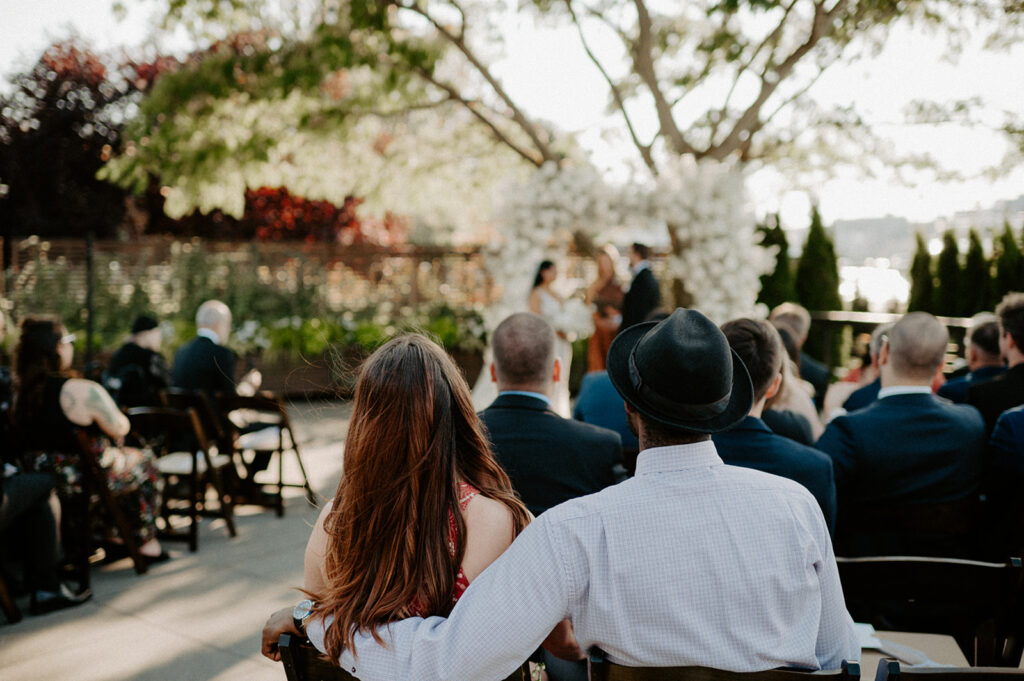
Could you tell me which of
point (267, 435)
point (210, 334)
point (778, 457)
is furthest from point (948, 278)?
point (210, 334)

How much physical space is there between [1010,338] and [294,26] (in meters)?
9.29

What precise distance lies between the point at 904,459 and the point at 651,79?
888 cm

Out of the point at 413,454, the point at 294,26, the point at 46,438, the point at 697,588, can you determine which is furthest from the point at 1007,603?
the point at 294,26

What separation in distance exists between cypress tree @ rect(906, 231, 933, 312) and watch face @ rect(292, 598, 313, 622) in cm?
1047

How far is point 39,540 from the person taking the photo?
4125 millimetres

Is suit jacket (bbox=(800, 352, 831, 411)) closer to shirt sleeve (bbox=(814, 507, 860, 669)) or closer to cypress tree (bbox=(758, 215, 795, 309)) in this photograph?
shirt sleeve (bbox=(814, 507, 860, 669))

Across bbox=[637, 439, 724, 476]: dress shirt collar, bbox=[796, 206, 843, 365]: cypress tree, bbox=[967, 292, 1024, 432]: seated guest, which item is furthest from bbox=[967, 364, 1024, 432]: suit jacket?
bbox=[796, 206, 843, 365]: cypress tree

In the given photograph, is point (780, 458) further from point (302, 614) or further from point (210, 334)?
point (210, 334)

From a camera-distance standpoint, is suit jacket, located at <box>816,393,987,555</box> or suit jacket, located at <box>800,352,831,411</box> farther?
suit jacket, located at <box>800,352,831,411</box>

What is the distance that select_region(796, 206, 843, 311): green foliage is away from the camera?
1159 centimetres

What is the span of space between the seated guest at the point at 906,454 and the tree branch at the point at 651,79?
832cm

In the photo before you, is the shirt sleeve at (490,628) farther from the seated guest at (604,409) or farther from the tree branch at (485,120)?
the tree branch at (485,120)

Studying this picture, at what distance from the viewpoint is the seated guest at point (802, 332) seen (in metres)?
5.57

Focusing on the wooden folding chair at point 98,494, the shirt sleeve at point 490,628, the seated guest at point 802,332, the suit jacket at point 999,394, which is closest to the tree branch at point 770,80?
the seated guest at point 802,332
